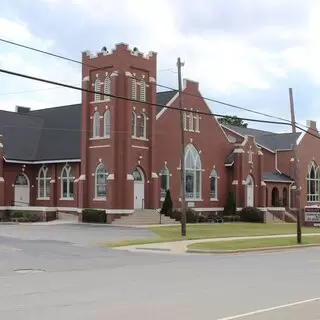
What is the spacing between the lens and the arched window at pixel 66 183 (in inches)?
1930

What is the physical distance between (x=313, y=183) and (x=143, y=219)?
29047mm

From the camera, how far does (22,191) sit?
51125 millimetres

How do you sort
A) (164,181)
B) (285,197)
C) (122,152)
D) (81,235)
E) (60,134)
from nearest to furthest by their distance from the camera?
(81,235), (122,152), (164,181), (60,134), (285,197)

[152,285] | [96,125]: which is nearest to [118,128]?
[96,125]

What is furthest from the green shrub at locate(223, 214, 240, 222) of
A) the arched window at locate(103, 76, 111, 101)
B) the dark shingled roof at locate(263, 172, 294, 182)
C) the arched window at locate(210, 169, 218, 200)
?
the arched window at locate(103, 76, 111, 101)

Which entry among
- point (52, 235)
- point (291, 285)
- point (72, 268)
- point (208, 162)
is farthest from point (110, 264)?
point (208, 162)

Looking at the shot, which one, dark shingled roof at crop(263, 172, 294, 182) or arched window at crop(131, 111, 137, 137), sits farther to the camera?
dark shingled roof at crop(263, 172, 294, 182)

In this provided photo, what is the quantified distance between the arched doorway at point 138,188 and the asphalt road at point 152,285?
21131 mm

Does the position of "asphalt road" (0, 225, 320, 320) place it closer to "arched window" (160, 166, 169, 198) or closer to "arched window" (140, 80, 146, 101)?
"arched window" (140, 80, 146, 101)

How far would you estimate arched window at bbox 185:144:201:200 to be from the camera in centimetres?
5156

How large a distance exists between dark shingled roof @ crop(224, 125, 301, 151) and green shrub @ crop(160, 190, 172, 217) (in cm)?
1993

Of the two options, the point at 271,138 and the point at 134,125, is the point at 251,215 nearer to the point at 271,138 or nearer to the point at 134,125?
the point at 134,125

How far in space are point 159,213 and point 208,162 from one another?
943 centimetres

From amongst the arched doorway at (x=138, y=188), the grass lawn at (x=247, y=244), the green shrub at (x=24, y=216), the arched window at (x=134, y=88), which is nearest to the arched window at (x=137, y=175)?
the arched doorway at (x=138, y=188)
